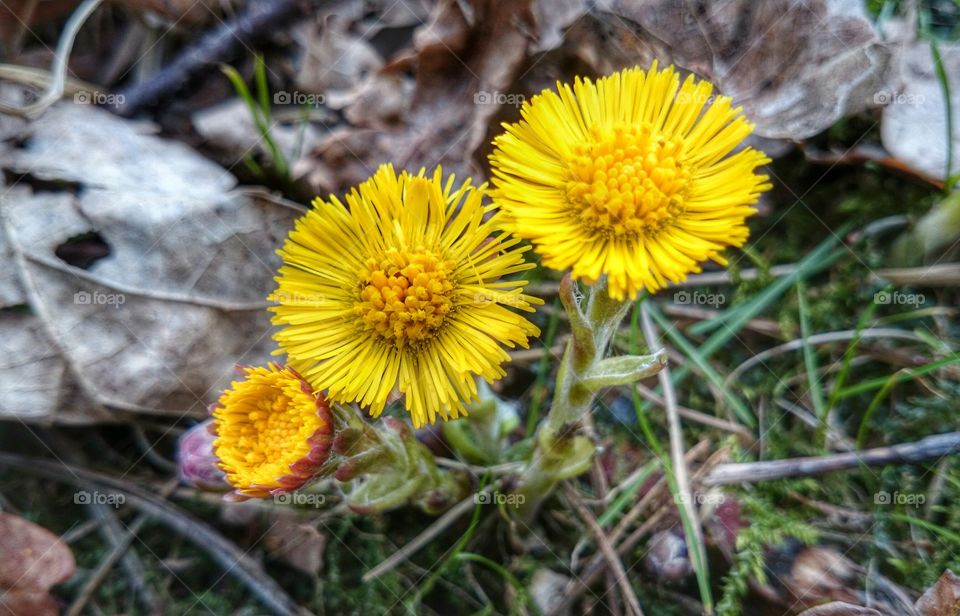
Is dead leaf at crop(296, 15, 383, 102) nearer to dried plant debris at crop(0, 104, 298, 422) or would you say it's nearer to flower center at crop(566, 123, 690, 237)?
dried plant debris at crop(0, 104, 298, 422)

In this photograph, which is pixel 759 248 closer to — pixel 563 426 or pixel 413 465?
pixel 563 426

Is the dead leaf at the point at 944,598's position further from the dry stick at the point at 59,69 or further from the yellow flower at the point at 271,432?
the dry stick at the point at 59,69

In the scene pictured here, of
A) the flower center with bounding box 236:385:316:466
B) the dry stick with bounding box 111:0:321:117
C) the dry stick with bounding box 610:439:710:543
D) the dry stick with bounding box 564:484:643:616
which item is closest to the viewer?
the flower center with bounding box 236:385:316:466

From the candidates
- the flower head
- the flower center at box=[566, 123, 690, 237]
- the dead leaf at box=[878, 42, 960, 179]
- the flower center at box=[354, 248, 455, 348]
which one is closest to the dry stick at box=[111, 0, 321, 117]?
the flower head

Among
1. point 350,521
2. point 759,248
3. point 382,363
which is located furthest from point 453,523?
point 759,248

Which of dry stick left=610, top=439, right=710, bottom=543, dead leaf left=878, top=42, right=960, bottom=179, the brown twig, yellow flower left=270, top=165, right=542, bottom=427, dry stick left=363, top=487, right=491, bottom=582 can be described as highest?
dead leaf left=878, top=42, right=960, bottom=179

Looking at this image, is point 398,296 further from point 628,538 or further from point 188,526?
point 188,526

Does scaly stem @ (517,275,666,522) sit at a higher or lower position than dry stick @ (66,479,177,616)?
higher

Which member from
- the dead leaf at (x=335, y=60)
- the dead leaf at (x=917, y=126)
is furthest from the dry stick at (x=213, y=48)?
the dead leaf at (x=917, y=126)
